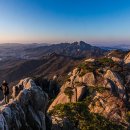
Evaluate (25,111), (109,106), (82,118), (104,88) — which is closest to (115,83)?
(104,88)

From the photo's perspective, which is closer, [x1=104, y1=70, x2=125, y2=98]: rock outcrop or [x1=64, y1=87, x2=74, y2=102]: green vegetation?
[x1=104, y1=70, x2=125, y2=98]: rock outcrop

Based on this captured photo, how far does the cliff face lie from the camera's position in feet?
A: 76.7

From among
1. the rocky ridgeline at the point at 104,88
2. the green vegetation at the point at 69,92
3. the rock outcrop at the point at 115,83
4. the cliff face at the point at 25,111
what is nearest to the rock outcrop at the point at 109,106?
the rocky ridgeline at the point at 104,88

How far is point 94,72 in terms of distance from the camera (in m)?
75.8

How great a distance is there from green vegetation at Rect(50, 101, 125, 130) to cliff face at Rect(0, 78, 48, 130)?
34.4 feet

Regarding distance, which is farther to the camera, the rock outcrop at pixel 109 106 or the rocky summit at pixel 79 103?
the rock outcrop at pixel 109 106

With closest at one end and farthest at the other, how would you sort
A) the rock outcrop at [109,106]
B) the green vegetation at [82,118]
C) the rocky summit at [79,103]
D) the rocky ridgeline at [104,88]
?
the rocky summit at [79,103] < the green vegetation at [82,118] < the rock outcrop at [109,106] < the rocky ridgeline at [104,88]

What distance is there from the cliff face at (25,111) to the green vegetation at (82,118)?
34.4 feet

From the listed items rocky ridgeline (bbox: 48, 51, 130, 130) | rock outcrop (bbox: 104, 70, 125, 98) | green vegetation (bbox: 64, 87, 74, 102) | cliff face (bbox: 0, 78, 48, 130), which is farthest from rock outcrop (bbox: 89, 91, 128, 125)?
cliff face (bbox: 0, 78, 48, 130)

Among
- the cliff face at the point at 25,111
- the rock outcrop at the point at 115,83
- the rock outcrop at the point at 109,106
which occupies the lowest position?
the rock outcrop at the point at 109,106

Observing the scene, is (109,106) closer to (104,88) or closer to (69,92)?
(104,88)

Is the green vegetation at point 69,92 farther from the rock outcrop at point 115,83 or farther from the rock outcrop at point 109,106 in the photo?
the rock outcrop at point 115,83

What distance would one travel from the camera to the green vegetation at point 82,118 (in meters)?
41.1

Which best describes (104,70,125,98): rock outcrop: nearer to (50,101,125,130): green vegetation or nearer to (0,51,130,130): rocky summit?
(0,51,130,130): rocky summit
